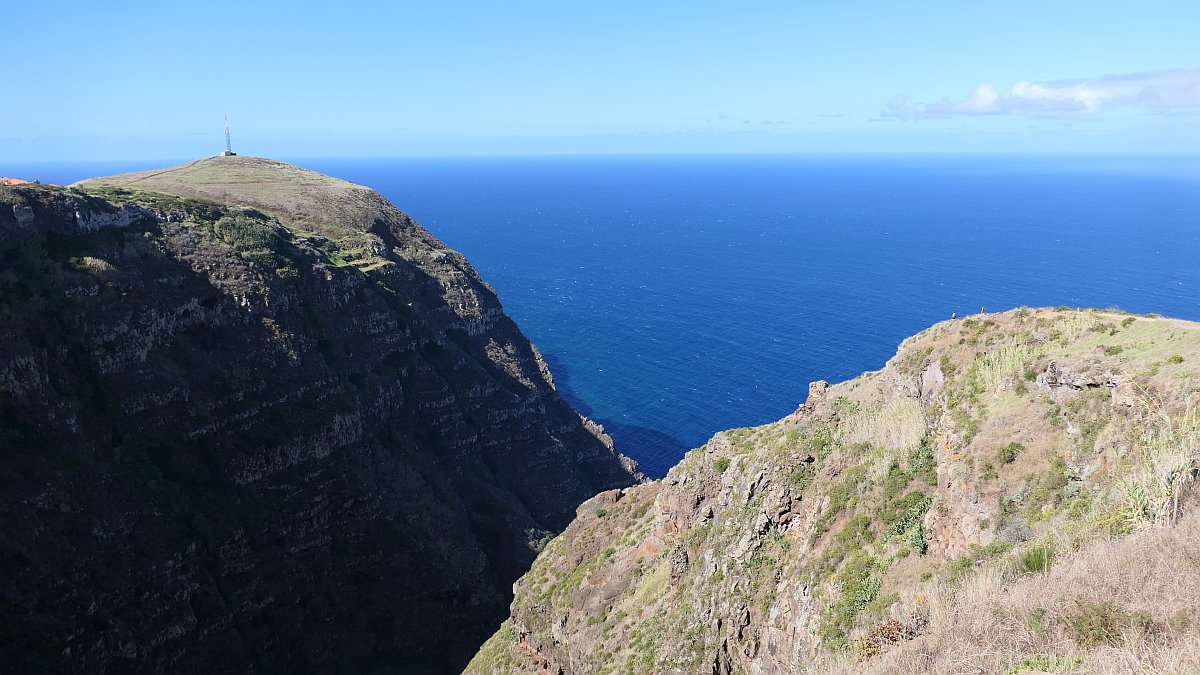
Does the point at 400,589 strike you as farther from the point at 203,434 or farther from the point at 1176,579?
the point at 1176,579

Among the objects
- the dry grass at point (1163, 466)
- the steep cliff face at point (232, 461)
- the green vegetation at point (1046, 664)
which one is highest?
the dry grass at point (1163, 466)

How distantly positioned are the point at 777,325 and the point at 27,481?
12394 centimetres

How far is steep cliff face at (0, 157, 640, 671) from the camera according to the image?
4841 cm

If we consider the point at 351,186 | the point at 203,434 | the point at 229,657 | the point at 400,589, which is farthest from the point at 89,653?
the point at 351,186

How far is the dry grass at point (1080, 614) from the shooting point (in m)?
14.9

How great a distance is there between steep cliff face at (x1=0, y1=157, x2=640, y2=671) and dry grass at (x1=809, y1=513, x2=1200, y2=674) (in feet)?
162

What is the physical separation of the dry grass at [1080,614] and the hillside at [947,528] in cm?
6

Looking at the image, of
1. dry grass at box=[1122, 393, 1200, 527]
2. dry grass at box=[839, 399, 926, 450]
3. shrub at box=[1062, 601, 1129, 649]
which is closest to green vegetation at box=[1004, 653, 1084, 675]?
shrub at box=[1062, 601, 1129, 649]

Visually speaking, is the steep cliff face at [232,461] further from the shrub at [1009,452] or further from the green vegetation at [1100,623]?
the green vegetation at [1100,623]

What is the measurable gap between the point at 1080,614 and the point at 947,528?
8.59m

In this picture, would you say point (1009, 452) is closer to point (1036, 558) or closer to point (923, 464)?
point (923, 464)

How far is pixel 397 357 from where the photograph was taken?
7981 cm

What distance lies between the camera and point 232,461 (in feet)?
192

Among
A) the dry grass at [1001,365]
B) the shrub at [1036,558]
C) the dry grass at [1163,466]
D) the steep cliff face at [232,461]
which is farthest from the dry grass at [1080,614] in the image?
the steep cliff face at [232,461]
